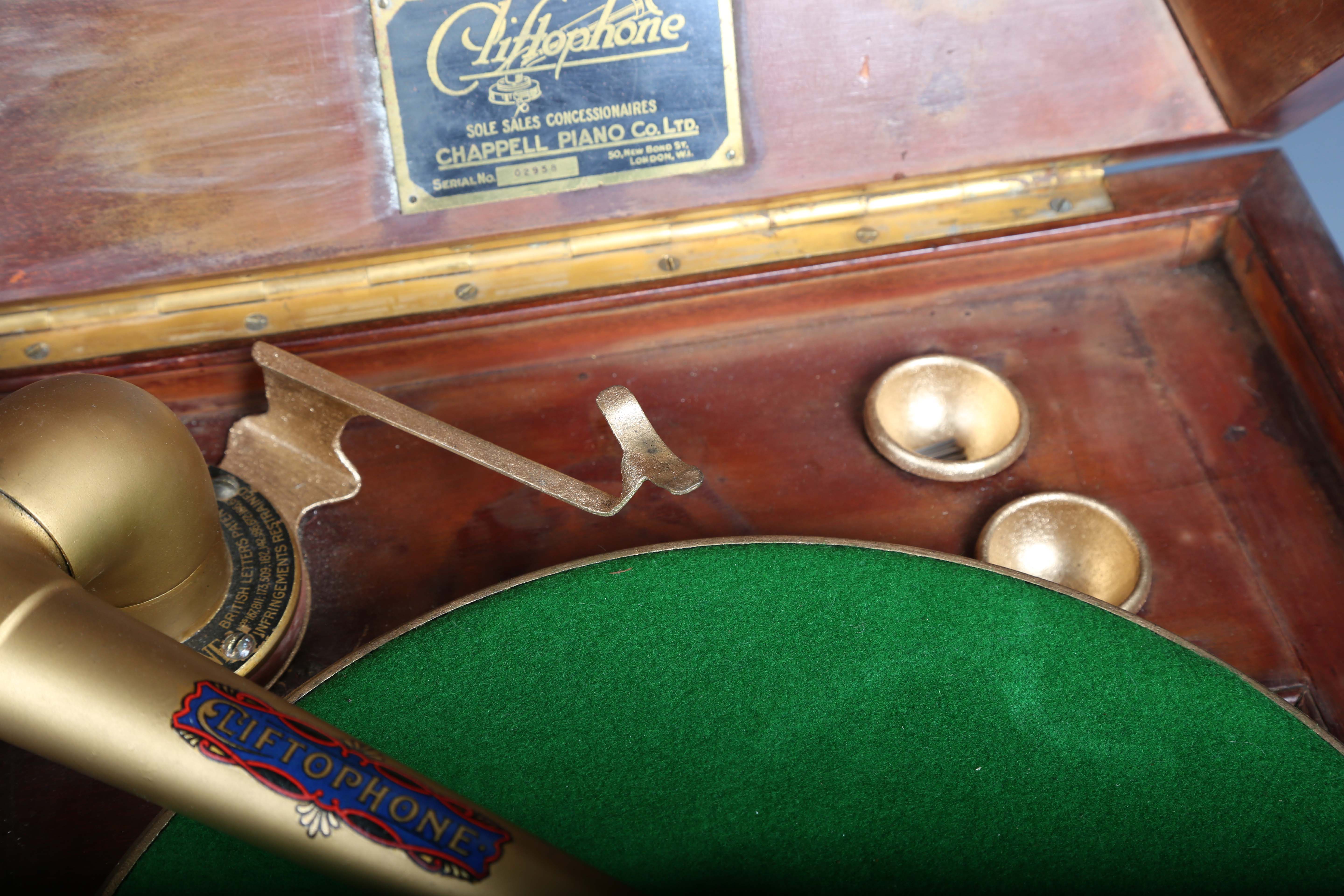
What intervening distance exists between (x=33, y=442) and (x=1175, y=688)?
1046mm

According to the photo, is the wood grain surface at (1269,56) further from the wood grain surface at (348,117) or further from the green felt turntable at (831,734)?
the green felt turntable at (831,734)

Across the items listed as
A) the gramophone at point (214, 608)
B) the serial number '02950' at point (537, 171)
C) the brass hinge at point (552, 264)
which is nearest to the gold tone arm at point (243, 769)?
the gramophone at point (214, 608)

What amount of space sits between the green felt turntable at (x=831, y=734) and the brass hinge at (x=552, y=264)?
0.42 m

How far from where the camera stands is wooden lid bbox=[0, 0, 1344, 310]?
1.15m

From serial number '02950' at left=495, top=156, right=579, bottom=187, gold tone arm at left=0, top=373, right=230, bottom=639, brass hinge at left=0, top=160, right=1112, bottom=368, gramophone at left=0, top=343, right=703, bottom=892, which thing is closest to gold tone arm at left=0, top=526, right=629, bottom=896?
gramophone at left=0, top=343, right=703, bottom=892

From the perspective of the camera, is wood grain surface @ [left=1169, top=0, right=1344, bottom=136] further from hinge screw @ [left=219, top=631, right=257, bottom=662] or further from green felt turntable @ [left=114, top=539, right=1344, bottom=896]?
hinge screw @ [left=219, top=631, right=257, bottom=662]

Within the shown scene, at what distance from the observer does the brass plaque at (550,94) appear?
3.88 ft

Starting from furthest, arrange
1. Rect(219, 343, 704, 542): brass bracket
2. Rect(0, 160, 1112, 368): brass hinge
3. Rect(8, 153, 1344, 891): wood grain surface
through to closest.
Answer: Rect(0, 160, 1112, 368): brass hinge
Rect(8, 153, 1344, 891): wood grain surface
Rect(219, 343, 704, 542): brass bracket

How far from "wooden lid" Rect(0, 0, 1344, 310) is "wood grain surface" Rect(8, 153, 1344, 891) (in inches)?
4.3

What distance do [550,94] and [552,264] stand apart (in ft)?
0.68

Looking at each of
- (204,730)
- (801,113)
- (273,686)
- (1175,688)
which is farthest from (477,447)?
(1175,688)

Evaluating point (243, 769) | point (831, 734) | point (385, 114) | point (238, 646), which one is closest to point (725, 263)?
point (385, 114)

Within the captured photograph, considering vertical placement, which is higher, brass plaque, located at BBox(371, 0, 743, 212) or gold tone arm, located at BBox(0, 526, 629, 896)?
brass plaque, located at BBox(371, 0, 743, 212)

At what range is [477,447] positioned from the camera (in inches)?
41.0
